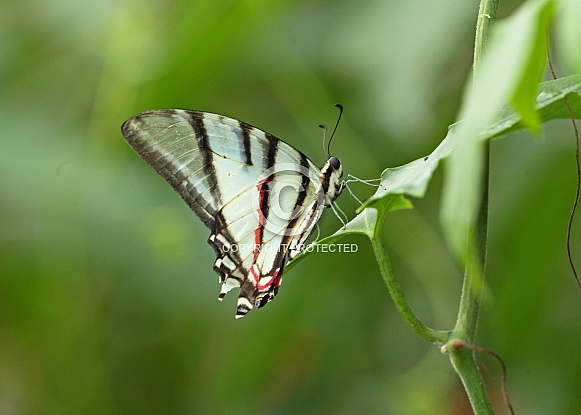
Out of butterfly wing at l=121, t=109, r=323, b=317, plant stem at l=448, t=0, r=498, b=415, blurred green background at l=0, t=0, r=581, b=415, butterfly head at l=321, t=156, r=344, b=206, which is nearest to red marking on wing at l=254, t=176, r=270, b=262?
butterfly wing at l=121, t=109, r=323, b=317

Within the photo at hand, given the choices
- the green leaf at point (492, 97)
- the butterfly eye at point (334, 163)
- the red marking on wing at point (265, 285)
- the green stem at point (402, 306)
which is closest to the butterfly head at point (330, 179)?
the butterfly eye at point (334, 163)

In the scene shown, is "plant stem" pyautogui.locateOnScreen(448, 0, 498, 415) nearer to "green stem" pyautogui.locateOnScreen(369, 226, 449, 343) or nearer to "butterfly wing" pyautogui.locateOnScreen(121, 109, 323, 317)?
"green stem" pyautogui.locateOnScreen(369, 226, 449, 343)

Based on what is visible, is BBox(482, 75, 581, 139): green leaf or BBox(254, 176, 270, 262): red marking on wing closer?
BBox(482, 75, 581, 139): green leaf

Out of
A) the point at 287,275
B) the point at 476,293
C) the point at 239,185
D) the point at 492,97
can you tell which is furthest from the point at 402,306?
the point at 287,275

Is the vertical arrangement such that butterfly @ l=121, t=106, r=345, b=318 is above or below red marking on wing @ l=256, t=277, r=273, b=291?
above

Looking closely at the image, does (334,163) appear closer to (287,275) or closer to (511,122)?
(287,275)

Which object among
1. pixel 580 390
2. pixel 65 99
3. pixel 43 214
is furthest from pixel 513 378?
pixel 65 99

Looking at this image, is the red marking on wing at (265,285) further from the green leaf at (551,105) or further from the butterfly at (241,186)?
the green leaf at (551,105)
